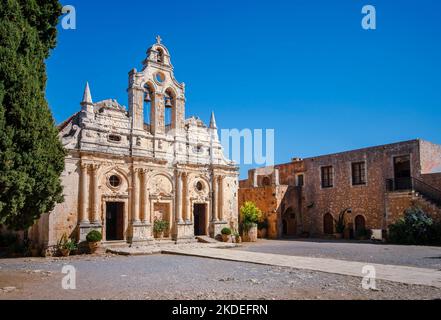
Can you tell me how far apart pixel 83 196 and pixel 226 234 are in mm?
8874

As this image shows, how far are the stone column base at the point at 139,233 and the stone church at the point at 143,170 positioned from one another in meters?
0.05

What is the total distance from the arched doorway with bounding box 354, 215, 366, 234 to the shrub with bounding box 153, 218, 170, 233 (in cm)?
1325

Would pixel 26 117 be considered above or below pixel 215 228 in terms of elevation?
above

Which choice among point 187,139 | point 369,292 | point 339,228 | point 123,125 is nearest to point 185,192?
point 187,139

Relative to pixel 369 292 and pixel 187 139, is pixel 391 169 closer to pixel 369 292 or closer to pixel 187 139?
pixel 187 139

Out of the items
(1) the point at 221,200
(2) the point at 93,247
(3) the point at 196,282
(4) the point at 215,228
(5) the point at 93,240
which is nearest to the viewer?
(3) the point at 196,282

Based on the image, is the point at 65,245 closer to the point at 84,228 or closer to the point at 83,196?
the point at 84,228

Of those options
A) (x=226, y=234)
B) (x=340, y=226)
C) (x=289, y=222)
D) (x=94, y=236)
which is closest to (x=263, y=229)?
(x=289, y=222)

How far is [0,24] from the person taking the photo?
9.07 metres

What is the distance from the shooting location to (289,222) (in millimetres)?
31406

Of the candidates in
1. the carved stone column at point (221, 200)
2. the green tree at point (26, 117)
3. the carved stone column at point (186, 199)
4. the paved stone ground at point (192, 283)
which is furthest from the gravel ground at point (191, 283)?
the carved stone column at point (221, 200)

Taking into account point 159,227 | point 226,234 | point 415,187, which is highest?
point 415,187

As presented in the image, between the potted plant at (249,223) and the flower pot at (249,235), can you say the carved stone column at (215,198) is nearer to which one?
the potted plant at (249,223)
